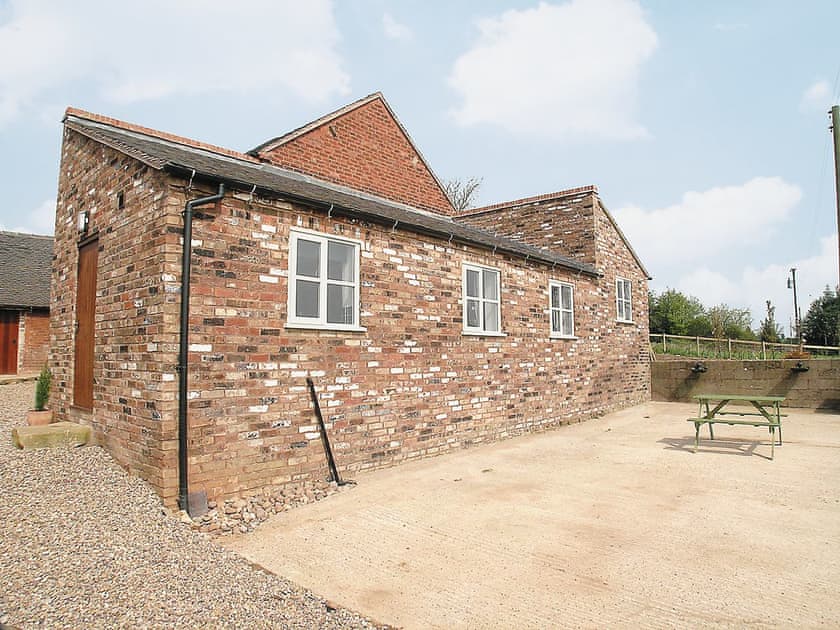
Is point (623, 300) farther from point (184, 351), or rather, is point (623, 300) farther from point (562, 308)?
point (184, 351)

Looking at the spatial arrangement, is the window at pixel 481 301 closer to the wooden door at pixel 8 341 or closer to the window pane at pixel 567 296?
the window pane at pixel 567 296

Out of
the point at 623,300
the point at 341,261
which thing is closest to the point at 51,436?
the point at 341,261

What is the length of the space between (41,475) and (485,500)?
15.2 feet

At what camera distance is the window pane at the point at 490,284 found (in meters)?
9.97

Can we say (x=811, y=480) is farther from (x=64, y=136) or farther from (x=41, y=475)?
(x=64, y=136)

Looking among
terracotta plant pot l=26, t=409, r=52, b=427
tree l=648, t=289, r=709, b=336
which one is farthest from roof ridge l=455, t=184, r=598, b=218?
tree l=648, t=289, r=709, b=336

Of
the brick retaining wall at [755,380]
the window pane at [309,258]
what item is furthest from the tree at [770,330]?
the window pane at [309,258]

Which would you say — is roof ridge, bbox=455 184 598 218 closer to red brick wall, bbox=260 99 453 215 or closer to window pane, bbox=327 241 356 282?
red brick wall, bbox=260 99 453 215

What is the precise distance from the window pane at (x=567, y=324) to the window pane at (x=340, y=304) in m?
6.72

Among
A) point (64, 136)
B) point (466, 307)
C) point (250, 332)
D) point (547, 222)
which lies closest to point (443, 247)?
point (466, 307)

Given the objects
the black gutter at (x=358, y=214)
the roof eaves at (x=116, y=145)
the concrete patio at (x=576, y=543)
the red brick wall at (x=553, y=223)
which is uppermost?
the red brick wall at (x=553, y=223)

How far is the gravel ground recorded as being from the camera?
327 centimetres

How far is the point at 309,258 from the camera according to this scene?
6.78m

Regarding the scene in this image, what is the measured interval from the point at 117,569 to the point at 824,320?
142 feet
